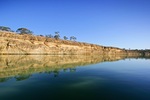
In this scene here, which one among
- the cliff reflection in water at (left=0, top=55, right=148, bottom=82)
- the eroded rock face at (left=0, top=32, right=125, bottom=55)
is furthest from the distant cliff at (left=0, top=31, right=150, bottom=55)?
the cliff reflection in water at (left=0, top=55, right=148, bottom=82)

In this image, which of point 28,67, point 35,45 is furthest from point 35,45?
point 28,67

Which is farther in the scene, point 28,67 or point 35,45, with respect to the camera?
point 35,45

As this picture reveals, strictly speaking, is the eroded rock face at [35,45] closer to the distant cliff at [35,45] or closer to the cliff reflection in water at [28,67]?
the distant cliff at [35,45]

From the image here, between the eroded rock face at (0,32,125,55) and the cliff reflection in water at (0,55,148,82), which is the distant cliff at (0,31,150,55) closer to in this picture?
the eroded rock face at (0,32,125,55)

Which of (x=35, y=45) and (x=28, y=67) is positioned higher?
(x=35, y=45)

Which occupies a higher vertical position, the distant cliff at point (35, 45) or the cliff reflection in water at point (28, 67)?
the distant cliff at point (35, 45)

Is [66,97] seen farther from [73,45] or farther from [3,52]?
[73,45]

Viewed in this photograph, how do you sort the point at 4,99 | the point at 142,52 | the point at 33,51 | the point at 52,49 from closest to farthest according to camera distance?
the point at 4,99, the point at 33,51, the point at 52,49, the point at 142,52

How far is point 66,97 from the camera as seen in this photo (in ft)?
27.7

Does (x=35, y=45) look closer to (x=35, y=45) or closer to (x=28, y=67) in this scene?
(x=35, y=45)

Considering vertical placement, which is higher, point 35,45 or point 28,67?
point 35,45

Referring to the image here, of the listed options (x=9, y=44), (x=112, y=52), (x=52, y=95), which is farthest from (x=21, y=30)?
(x=52, y=95)

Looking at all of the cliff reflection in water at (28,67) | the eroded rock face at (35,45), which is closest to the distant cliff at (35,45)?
the eroded rock face at (35,45)

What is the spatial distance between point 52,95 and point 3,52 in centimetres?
5491
